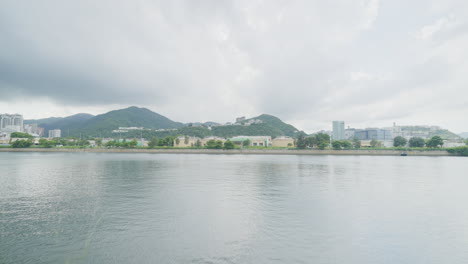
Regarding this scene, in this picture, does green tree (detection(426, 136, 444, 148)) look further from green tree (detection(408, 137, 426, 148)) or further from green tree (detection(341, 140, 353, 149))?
green tree (detection(341, 140, 353, 149))

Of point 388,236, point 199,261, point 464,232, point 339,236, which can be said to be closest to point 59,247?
point 199,261

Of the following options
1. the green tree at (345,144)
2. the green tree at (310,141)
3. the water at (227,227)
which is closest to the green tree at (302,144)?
the green tree at (310,141)

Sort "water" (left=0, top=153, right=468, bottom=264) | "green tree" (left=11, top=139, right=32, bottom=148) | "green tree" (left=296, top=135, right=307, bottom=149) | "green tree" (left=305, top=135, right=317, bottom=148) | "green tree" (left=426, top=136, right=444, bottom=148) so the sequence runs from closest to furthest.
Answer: "water" (left=0, top=153, right=468, bottom=264) → "green tree" (left=426, top=136, right=444, bottom=148) → "green tree" (left=296, top=135, right=307, bottom=149) → "green tree" (left=305, top=135, right=317, bottom=148) → "green tree" (left=11, top=139, right=32, bottom=148)

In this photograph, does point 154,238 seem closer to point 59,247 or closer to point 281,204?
point 59,247

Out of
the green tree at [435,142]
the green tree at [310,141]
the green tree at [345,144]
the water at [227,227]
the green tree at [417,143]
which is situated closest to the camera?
the water at [227,227]

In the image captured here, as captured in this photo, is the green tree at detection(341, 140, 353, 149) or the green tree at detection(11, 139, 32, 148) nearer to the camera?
the green tree at detection(341, 140, 353, 149)

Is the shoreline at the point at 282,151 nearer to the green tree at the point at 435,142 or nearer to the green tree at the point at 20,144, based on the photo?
the green tree at the point at 20,144

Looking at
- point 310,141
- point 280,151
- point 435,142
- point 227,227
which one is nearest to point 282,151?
point 280,151

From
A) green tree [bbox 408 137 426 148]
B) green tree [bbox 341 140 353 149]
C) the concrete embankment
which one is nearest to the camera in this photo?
the concrete embankment

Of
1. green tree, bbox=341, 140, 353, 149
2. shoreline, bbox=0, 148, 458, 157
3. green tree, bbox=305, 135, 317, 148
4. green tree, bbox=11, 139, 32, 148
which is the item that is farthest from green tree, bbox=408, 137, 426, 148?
green tree, bbox=11, 139, 32, 148

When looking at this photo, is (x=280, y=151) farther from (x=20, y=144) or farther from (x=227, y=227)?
(x=20, y=144)

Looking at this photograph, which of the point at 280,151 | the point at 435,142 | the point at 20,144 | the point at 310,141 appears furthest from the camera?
the point at 20,144

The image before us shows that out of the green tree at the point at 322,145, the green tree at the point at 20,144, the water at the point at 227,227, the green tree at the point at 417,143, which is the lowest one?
the water at the point at 227,227

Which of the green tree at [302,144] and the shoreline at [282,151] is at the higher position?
the green tree at [302,144]
